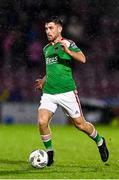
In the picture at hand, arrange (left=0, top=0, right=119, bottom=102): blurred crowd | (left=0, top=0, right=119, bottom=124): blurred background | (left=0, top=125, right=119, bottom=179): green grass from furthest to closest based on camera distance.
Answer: (left=0, top=0, right=119, bottom=124): blurred background → (left=0, top=0, right=119, bottom=102): blurred crowd → (left=0, top=125, right=119, bottom=179): green grass

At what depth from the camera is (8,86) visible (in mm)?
25781

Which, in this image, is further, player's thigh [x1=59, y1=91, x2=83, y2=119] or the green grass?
player's thigh [x1=59, y1=91, x2=83, y2=119]

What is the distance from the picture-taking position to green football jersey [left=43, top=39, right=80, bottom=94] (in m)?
9.83

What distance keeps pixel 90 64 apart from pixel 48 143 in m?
16.0

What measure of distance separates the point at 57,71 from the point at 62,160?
83.0 inches

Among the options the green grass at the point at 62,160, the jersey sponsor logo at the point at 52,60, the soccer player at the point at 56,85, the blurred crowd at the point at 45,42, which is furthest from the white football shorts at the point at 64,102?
the blurred crowd at the point at 45,42

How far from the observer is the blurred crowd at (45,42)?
17953 mm

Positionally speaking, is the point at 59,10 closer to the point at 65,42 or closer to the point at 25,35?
the point at 25,35

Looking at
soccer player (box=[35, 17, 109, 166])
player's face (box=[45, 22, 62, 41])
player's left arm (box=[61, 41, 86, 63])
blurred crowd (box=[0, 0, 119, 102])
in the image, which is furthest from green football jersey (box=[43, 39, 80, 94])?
blurred crowd (box=[0, 0, 119, 102])

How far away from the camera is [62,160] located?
37.3 feet

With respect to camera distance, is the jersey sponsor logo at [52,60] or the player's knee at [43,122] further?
the jersey sponsor logo at [52,60]

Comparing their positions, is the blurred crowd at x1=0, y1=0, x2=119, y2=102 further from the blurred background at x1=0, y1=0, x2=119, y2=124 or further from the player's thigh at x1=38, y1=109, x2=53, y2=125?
the player's thigh at x1=38, y1=109, x2=53, y2=125

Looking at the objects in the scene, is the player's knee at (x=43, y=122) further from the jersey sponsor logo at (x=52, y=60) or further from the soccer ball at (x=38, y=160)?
the jersey sponsor logo at (x=52, y=60)

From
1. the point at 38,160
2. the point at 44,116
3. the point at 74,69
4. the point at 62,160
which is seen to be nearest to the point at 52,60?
the point at 44,116
